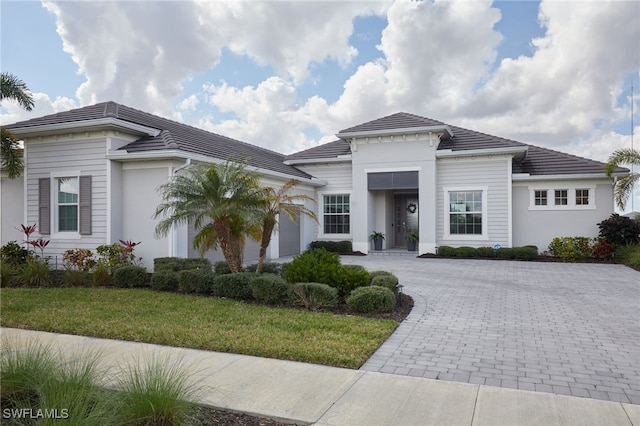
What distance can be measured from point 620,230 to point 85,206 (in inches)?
757

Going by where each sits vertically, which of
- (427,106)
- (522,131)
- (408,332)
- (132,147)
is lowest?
(408,332)

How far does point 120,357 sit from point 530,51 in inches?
614

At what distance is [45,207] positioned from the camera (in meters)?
13.6

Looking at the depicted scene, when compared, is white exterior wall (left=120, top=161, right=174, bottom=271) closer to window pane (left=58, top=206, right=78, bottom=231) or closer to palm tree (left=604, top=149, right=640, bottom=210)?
window pane (left=58, top=206, right=78, bottom=231)

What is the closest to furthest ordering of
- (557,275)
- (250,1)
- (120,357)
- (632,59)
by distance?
(120,357) < (250,1) < (557,275) < (632,59)

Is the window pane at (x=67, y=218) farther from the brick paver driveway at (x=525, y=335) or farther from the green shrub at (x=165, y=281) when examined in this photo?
the brick paver driveway at (x=525, y=335)

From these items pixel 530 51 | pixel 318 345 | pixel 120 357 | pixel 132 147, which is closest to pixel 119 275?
pixel 132 147

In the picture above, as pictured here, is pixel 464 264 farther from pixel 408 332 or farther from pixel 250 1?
pixel 250 1

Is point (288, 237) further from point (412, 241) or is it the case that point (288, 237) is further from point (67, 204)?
point (67, 204)

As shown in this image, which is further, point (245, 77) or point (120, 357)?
point (245, 77)

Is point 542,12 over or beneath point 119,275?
over

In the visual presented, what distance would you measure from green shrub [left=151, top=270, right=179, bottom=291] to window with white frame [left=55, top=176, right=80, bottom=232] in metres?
5.02

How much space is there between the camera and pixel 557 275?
1302 centimetres

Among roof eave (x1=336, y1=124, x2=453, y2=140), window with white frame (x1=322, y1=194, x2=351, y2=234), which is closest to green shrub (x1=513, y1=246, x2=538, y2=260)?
roof eave (x1=336, y1=124, x2=453, y2=140)
